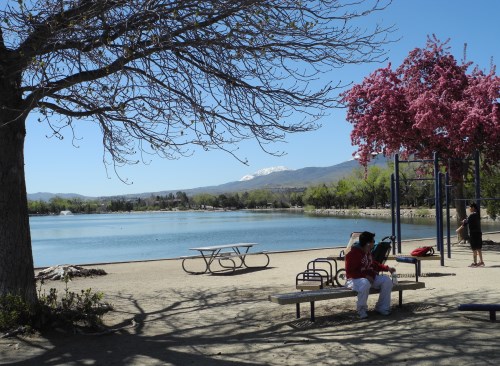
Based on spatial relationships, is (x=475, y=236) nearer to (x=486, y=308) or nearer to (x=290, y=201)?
(x=486, y=308)

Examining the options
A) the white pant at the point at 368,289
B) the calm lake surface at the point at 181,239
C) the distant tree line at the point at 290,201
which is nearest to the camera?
the white pant at the point at 368,289

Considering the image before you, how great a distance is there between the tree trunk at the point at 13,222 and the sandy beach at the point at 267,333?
80 cm

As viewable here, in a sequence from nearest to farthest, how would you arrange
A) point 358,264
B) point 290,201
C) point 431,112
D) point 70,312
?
point 70,312 → point 358,264 → point 431,112 → point 290,201

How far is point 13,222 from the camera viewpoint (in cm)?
749

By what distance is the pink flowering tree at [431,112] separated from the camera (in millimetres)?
16938

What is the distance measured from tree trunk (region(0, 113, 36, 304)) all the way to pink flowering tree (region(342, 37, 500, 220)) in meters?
12.1

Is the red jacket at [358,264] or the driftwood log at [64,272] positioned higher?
the red jacket at [358,264]

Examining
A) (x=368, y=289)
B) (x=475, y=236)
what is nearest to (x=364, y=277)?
(x=368, y=289)

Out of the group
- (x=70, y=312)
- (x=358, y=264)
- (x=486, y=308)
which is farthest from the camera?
(x=358, y=264)

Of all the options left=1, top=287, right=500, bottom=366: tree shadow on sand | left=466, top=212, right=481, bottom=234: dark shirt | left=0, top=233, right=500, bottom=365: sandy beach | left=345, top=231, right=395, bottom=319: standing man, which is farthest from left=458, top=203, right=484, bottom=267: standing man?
left=345, top=231, right=395, bottom=319: standing man

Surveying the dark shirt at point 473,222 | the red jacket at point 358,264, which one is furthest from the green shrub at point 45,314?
the dark shirt at point 473,222

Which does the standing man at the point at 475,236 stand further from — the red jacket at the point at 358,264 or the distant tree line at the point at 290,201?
the distant tree line at the point at 290,201

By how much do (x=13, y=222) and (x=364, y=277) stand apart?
4450 millimetres

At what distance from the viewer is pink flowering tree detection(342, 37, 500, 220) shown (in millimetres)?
16938
